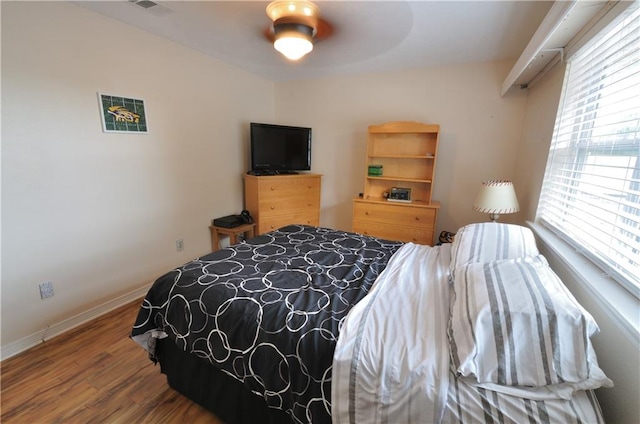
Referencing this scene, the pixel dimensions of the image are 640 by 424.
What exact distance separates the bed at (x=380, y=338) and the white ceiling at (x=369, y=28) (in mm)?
1517

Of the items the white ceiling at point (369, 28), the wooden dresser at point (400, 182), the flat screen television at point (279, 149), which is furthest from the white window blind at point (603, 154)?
the flat screen television at point (279, 149)

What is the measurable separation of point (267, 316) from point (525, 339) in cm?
92

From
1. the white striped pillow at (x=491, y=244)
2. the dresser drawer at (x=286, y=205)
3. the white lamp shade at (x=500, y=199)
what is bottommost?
the dresser drawer at (x=286, y=205)

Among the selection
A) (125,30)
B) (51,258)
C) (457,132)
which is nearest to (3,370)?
(51,258)

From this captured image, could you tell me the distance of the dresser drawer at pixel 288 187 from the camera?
3.22 m

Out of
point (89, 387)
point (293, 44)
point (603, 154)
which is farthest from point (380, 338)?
point (293, 44)

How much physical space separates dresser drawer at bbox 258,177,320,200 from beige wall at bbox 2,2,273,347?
0.67 meters

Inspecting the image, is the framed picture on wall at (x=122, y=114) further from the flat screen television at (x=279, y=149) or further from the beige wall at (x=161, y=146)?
the flat screen television at (x=279, y=149)

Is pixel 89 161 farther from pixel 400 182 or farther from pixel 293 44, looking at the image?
pixel 400 182

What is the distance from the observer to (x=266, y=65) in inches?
123

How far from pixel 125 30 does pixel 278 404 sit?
113 inches

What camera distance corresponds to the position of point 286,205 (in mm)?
3453

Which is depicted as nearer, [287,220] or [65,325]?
[65,325]

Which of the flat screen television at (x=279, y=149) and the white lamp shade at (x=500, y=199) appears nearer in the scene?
the white lamp shade at (x=500, y=199)
